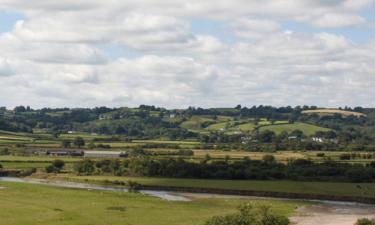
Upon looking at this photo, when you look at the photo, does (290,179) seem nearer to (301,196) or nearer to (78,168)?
(301,196)

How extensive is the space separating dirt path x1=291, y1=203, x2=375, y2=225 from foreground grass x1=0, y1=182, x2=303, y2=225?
106 inches

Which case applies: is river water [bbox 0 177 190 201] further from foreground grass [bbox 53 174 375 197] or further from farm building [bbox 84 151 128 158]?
farm building [bbox 84 151 128 158]

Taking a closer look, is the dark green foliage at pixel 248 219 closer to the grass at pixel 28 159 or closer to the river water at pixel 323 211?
the river water at pixel 323 211

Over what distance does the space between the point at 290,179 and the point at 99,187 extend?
135ft

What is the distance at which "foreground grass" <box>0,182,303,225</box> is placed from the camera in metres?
72.8

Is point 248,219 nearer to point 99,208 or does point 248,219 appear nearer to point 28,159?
point 99,208

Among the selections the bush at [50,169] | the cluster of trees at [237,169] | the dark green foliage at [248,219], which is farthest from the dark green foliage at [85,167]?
the dark green foliage at [248,219]

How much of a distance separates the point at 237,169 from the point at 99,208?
5990 centimetres

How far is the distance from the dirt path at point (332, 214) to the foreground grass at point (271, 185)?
40.0 feet

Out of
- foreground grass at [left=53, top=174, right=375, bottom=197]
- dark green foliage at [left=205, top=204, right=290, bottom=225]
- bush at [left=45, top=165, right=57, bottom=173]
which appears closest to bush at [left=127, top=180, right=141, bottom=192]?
foreground grass at [left=53, top=174, right=375, bottom=197]

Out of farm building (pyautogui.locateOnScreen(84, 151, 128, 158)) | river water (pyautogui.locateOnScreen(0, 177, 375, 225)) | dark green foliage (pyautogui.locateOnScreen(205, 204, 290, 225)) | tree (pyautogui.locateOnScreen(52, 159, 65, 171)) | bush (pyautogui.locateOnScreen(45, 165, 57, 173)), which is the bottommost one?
river water (pyautogui.locateOnScreen(0, 177, 375, 225))

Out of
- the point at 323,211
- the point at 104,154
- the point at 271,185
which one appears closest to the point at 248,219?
the point at 323,211

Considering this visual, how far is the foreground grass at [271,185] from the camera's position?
113m

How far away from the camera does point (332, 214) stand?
289 feet
